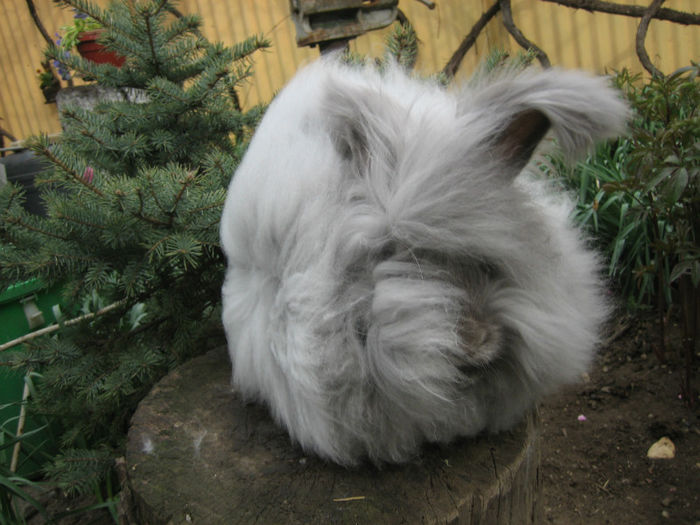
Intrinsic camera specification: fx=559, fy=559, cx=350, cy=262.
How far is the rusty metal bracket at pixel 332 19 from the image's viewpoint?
256 cm

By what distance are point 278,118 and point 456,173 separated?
0.51 m

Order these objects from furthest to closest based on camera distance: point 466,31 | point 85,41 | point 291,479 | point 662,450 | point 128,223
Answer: point 466,31, point 85,41, point 662,450, point 128,223, point 291,479

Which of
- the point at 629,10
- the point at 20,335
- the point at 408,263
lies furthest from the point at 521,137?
the point at 629,10

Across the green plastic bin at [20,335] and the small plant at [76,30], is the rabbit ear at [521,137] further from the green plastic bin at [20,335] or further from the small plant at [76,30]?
the small plant at [76,30]

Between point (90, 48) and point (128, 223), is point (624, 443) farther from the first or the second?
point (90, 48)

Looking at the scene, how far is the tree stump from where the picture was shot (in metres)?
1.23

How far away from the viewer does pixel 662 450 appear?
241 cm

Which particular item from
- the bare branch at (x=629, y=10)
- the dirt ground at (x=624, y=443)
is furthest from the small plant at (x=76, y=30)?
the dirt ground at (x=624, y=443)

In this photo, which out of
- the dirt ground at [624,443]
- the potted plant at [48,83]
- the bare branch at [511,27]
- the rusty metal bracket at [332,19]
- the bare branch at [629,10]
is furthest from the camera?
the potted plant at [48,83]

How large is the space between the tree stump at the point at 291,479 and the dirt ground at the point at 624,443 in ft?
2.92

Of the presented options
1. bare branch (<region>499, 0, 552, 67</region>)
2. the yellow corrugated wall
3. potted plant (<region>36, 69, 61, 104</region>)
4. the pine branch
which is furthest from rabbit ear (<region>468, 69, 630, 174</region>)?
potted plant (<region>36, 69, 61, 104</region>)

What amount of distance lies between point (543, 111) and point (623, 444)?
201cm

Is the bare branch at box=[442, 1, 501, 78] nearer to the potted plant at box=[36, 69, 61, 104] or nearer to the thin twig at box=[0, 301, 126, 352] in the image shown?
the thin twig at box=[0, 301, 126, 352]

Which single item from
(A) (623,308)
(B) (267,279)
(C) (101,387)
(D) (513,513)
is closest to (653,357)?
(A) (623,308)
